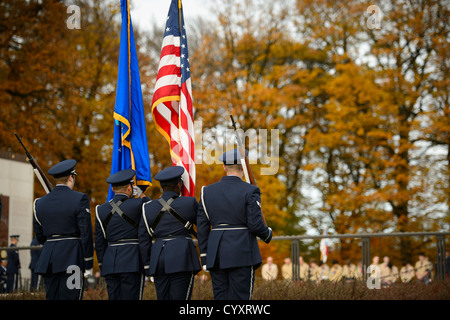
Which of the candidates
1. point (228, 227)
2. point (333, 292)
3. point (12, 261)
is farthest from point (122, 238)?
point (12, 261)

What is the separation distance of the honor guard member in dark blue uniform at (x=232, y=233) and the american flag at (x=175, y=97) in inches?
78.3

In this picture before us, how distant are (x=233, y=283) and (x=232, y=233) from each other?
0.50 m

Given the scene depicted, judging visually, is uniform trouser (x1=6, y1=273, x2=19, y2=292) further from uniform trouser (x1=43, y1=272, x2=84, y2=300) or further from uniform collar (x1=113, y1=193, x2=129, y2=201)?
uniform collar (x1=113, y1=193, x2=129, y2=201)

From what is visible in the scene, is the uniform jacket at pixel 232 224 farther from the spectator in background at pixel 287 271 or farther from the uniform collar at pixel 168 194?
the spectator in background at pixel 287 271

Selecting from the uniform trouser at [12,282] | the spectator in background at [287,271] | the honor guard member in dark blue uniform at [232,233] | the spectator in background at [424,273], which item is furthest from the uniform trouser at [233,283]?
the uniform trouser at [12,282]

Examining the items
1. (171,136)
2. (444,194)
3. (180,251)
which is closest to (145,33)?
(444,194)

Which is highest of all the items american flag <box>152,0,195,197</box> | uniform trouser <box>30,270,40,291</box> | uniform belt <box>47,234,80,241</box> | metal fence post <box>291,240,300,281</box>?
american flag <box>152,0,195,197</box>

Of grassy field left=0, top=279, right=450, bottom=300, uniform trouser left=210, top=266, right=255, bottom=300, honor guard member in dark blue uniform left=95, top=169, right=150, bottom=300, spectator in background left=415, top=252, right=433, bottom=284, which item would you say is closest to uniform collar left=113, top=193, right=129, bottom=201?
honor guard member in dark blue uniform left=95, top=169, right=150, bottom=300

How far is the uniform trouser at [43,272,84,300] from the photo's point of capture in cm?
748

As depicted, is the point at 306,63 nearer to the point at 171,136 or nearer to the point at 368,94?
the point at 368,94

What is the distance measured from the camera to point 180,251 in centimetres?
737

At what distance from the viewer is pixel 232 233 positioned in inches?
281

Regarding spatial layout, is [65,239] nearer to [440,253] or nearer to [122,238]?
[122,238]

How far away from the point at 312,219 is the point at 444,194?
5.90 m
